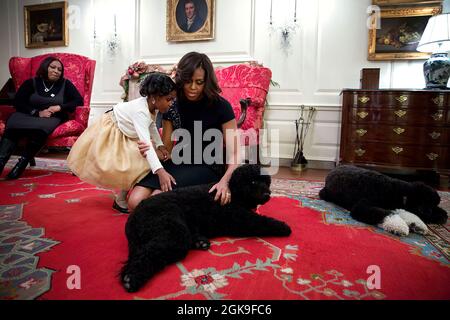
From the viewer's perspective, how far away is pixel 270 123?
14.1 ft

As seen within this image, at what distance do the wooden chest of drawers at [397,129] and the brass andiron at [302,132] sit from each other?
2.22 feet

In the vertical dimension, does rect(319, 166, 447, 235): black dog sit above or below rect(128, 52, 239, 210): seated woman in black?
below

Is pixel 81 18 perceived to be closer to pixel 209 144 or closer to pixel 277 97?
pixel 277 97

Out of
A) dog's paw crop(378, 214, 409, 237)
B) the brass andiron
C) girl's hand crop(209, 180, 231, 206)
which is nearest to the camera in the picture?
girl's hand crop(209, 180, 231, 206)

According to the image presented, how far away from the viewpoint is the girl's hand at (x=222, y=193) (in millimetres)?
1515

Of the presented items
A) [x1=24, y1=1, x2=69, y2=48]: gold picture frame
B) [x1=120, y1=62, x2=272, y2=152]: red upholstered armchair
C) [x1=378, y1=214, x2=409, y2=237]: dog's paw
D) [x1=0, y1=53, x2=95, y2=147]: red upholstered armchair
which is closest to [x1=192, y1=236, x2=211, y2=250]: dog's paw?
[x1=378, y1=214, x2=409, y2=237]: dog's paw

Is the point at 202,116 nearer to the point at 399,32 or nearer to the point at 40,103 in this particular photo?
the point at 40,103

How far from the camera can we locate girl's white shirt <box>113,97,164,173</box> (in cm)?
174

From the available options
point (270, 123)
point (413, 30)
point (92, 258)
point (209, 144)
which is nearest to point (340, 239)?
point (209, 144)

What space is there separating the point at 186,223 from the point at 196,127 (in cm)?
73

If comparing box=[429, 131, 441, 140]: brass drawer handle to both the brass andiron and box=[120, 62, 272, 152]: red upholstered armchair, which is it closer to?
the brass andiron

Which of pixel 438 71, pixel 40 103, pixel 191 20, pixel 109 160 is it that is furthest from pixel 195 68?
pixel 191 20

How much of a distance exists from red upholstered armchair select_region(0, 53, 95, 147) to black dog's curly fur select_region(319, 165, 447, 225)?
2.78 m

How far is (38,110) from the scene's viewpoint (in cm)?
323
